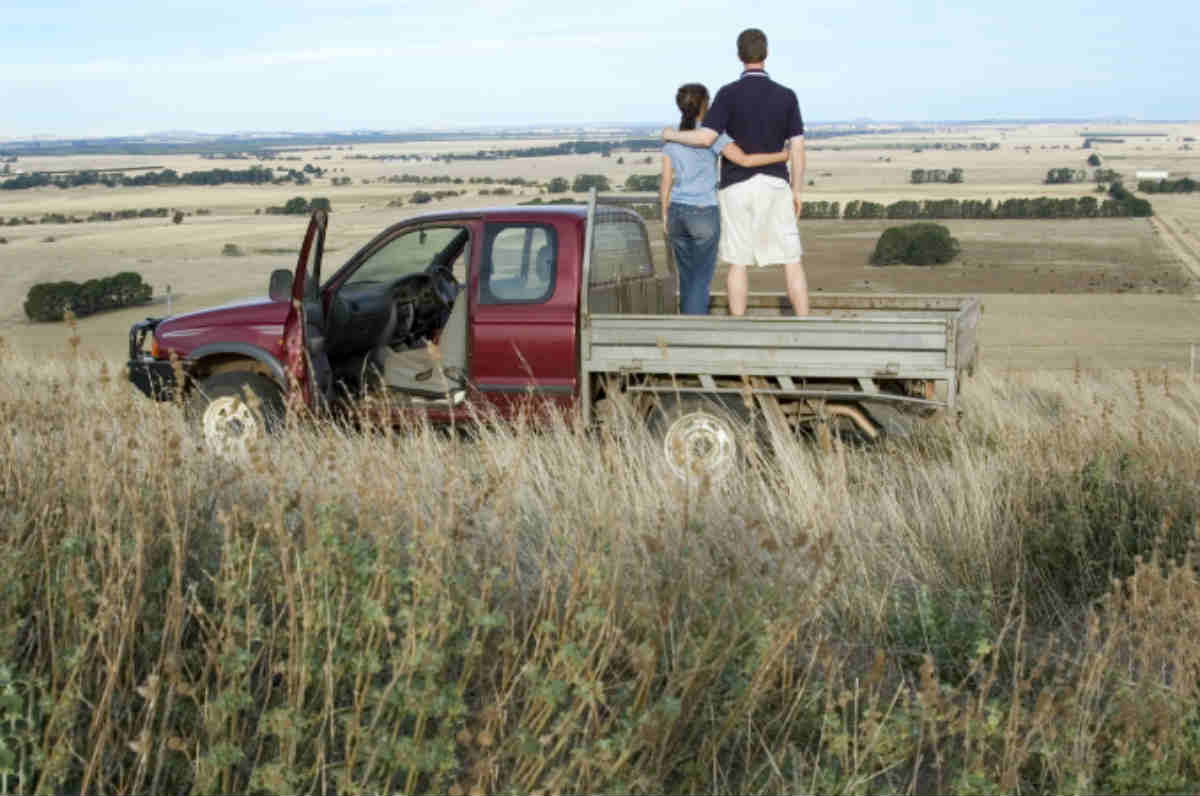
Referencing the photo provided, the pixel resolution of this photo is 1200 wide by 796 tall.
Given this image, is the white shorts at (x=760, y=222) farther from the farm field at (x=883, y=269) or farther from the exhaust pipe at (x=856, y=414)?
the farm field at (x=883, y=269)

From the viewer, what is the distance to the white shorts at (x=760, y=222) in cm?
840

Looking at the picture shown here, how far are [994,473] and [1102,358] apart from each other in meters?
32.8

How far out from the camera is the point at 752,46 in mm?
8250

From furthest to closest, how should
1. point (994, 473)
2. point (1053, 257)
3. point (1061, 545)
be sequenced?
point (1053, 257) < point (994, 473) < point (1061, 545)

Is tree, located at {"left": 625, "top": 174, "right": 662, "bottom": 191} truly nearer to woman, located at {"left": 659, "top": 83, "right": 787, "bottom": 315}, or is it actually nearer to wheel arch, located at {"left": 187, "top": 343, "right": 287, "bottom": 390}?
woman, located at {"left": 659, "top": 83, "right": 787, "bottom": 315}

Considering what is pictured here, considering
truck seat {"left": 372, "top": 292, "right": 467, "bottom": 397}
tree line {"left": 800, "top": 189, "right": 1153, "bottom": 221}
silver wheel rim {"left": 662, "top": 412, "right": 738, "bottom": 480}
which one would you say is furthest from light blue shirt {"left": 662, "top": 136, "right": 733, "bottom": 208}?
tree line {"left": 800, "top": 189, "right": 1153, "bottom": 221}

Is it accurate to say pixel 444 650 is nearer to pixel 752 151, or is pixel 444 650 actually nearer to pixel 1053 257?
pixel 752 151

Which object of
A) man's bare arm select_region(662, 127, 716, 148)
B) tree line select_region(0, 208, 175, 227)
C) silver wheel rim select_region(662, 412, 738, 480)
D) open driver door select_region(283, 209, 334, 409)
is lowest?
tree line select_region(0, 208, 175, 227)

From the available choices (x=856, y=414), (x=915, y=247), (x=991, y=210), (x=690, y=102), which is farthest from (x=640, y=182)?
(x=856, y=414)

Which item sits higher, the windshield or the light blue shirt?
the light blue shirt

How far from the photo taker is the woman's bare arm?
27.2 ft

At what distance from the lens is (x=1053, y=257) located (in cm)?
7350

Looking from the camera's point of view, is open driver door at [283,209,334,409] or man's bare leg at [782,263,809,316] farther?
man's bare leg at [782,263,809,316]

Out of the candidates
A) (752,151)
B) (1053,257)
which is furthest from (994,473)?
(1053,257)
